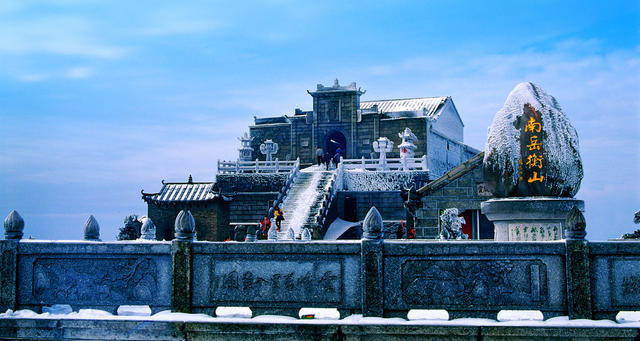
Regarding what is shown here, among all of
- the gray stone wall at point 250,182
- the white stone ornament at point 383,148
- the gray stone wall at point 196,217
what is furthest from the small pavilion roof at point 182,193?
the white stone ornament at point 383,148

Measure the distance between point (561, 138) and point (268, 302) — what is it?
5.30m

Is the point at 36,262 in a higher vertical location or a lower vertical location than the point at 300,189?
lower

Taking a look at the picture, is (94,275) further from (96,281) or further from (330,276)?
(330,276)

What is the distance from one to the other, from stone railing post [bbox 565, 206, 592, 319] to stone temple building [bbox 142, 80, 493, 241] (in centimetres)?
1305

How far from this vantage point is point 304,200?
29.5 meters

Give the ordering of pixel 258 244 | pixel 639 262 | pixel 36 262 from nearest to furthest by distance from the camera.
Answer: pixel 639 262 < pixel 258 244 < pixel 36 262

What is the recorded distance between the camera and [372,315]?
804cm

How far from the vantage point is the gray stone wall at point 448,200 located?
20953 millimetres

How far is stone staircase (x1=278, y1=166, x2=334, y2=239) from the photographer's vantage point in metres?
27.1

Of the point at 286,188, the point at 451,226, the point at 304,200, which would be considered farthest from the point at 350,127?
the point at 451,226

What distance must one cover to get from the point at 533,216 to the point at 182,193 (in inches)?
947

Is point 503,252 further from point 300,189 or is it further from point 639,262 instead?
point 300,189

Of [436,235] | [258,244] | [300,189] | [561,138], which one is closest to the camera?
[258,244]

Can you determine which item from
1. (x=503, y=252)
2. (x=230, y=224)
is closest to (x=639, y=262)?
(x=503, y=252)
